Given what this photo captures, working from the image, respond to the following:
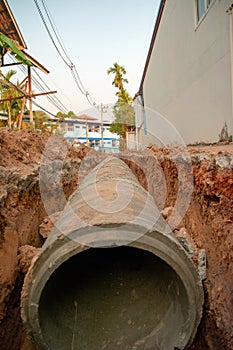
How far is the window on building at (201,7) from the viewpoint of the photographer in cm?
615

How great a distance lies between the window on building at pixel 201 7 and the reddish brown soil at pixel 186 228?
4.00 m

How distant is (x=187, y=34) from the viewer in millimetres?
7895

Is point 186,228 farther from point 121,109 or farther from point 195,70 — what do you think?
point 121,109

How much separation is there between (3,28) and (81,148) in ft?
18.5

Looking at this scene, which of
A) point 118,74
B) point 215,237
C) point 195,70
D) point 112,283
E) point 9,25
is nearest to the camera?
point 215,237

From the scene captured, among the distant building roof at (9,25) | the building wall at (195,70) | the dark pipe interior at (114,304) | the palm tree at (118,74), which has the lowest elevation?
the dark pipe interior at (114,304)

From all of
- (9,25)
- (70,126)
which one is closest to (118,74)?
(70,126)

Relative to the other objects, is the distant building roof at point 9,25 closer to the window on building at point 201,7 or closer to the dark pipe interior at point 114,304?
the window on building at point 201,7

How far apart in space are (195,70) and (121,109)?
1005cm

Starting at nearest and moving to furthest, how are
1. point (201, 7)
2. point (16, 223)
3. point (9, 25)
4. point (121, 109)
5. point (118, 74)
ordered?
point (16, 223)
point (201, 7)
point (9, 25)
point (121, 109)
point (118, 74)

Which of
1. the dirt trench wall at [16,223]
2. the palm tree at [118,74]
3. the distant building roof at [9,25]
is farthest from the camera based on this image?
the palm tree at [118,74]

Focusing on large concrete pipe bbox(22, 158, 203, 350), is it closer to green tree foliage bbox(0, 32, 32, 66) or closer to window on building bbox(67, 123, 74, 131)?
green tree foliage bbox(0, 32, 32, 66)

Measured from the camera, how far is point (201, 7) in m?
6.70

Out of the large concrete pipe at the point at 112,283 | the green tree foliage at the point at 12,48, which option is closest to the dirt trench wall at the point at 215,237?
the large concrete pipe at the point at 112,283
